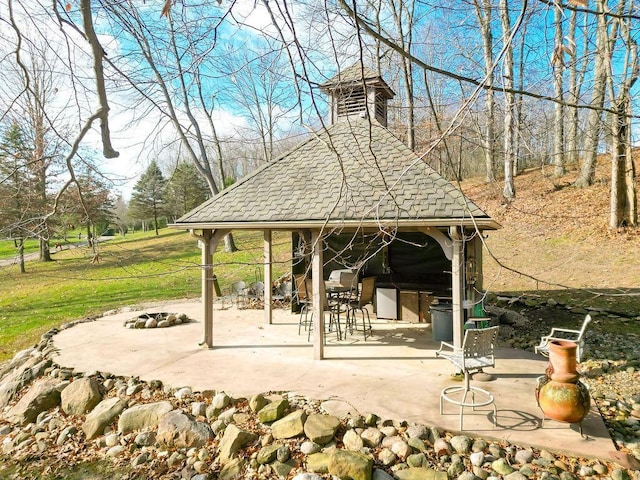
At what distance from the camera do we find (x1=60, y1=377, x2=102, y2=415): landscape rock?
569 cm

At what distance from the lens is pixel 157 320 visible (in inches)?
375

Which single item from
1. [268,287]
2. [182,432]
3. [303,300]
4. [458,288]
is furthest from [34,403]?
[458,288]

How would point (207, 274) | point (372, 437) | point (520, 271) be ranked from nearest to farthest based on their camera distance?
1. point (372, 437)
2. point (207, 274)
3. point (520, 271)

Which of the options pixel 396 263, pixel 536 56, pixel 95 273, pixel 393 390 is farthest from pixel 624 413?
pixel 95 273

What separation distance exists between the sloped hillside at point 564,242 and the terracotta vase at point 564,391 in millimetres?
5436

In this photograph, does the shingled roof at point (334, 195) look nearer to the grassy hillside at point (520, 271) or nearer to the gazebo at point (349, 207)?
the gazebo at point (349, 207)

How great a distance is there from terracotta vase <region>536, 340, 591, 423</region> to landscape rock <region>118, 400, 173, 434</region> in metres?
4.47

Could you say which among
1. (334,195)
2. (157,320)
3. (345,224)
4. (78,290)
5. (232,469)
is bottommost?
(232,469)

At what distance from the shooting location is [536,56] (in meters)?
4.20

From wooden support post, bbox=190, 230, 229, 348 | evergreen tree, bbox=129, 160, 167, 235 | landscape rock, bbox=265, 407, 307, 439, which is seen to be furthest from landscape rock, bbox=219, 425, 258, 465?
evergreen tree, bbox=129, 160, 167, 235

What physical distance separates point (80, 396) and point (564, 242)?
15.0m

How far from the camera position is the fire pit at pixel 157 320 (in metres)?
9.24

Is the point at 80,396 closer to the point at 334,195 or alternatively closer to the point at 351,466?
the point at 351,466

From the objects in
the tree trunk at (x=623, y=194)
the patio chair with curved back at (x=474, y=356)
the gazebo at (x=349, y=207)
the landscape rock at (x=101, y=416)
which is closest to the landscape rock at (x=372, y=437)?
the patio chair with curved back at (x=474, y=356)
